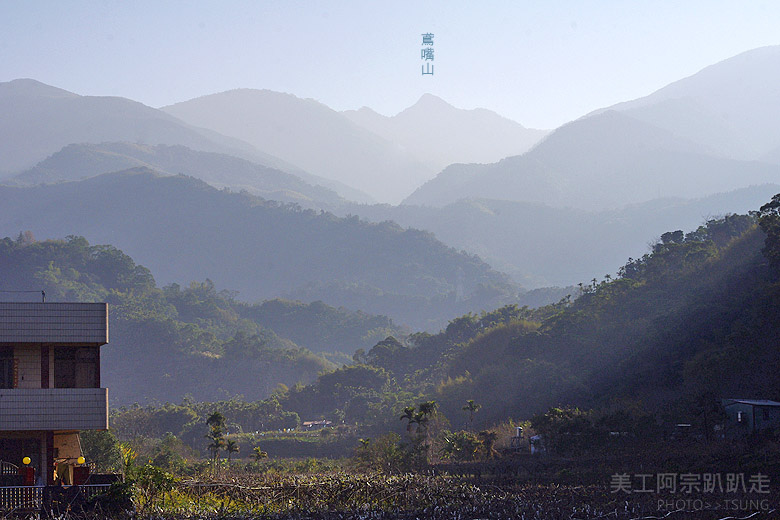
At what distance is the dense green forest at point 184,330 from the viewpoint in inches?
5084

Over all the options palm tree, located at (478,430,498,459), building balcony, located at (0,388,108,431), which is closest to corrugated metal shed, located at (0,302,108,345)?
building balcony, located at (0,388,108,431)

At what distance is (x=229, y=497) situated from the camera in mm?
20391

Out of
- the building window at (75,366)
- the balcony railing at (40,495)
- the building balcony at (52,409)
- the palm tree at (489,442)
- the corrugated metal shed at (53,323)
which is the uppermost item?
the corrugated metal shed at (53,323)

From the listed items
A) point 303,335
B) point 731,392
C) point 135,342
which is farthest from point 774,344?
point 303,335

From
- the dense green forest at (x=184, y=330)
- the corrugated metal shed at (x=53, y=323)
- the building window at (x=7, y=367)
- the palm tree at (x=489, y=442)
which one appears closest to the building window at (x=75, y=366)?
the corrugated metal shed at (x=53, y=323)

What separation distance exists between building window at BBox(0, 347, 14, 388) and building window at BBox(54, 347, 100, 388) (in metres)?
1.20

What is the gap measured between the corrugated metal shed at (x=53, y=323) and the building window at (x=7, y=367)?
0.57m

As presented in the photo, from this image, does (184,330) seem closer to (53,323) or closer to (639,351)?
(639,351)

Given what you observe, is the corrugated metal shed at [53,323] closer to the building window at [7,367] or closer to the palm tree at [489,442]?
the building window at [7,367]

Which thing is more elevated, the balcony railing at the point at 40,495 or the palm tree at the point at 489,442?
the balcony railing at the point at 40,495

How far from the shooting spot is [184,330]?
13700 cm

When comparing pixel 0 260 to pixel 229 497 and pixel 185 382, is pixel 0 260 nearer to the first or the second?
pixel 185 382

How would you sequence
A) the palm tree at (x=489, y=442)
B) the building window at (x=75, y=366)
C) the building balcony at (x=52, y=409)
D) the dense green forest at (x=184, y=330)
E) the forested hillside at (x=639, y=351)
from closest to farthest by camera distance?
the building balcony at (x=52, y=409) → the building window at (x=75, y=366) → the palm tree at (x=489, y=442) → the forested hillside at (x=639, y=351) → the dense green forest at (x=184, y=330)

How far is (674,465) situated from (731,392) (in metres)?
18.8
